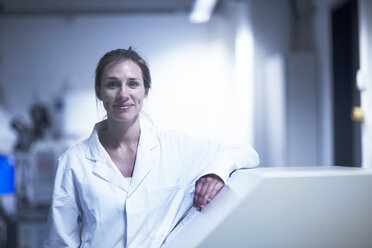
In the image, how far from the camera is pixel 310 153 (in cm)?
295

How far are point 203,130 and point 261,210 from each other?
165 inches

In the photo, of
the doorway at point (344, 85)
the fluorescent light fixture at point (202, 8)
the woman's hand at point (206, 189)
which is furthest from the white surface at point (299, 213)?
the fluorescent light fixture at point (202, 8)

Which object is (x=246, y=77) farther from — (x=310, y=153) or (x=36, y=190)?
(x=36, y=190)

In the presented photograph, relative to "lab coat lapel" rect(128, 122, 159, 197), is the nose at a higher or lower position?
higher

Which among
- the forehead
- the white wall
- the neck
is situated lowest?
the neck

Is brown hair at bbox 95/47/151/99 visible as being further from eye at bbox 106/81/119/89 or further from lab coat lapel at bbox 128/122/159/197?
lab coat lapel at bbox 128/122/159/197

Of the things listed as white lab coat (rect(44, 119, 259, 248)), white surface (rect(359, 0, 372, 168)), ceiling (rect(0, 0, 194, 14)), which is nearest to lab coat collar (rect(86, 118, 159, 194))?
white lab coat (rect(44, 119, 259, 248))

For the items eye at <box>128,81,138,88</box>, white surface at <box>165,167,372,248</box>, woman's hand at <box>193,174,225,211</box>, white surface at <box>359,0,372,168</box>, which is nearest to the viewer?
white surface at <box>165,167,372,248</box>

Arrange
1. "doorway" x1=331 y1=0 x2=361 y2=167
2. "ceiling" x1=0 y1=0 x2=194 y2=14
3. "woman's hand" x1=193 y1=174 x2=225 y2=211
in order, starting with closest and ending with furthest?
"woman's hand" x1=193 y1=174 x2=225 y2=211, "doorway" x1=331 y1=0 x2=361 y2=167, "ceiling" x1=0 y1=0 x2=194 y2=14

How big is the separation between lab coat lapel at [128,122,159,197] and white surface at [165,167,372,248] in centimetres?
37

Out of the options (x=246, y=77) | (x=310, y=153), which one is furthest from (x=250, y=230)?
(x=246, y=77)

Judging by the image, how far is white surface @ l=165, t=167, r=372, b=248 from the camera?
83cm

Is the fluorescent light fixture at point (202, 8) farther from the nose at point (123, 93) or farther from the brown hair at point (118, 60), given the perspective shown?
the nose at point (123, 93)

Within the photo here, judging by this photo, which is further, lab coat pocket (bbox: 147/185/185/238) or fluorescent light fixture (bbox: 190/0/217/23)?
fluorescent light fixture (bbox: 190/0/217/23)
